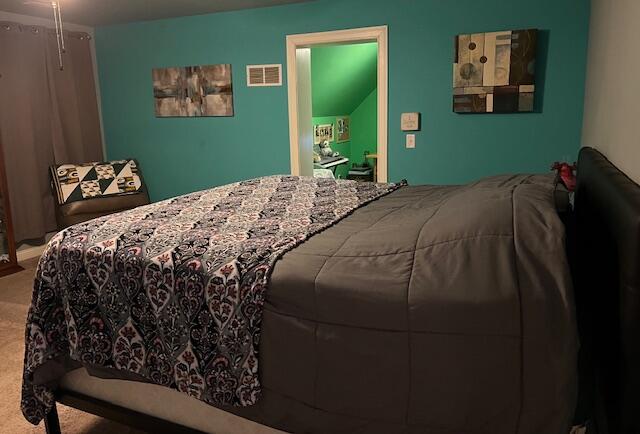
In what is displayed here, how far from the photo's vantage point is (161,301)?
5.18ft

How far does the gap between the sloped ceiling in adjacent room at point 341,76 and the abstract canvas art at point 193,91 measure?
1.42m

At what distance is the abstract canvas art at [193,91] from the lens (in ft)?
14.4

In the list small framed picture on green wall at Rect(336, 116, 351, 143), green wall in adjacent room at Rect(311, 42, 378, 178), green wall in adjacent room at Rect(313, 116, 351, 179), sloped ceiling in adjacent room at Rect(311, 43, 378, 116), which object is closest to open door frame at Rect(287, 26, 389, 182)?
green wall in adjacent room at Rect(311, 42, 378, 178)

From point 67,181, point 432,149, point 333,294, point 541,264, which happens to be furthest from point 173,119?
point 541,264

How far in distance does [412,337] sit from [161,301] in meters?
0.83

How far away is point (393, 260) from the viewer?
1.36m

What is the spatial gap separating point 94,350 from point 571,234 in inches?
71.4

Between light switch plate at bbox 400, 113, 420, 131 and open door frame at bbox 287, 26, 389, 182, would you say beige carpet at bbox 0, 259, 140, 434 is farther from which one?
light switch plate at bbox 400, 113, 420, 131

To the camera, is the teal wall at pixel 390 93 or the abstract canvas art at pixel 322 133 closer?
the teal wall at pixel 390 93

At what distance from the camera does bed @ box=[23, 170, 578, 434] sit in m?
1.14

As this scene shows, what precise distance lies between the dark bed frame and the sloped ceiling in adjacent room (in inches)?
163

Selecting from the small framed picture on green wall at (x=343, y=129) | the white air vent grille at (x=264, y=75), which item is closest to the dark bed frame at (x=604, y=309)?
the white air vent grille at (x=264, y=75)

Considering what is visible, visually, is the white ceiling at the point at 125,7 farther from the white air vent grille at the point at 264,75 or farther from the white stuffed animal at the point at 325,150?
the white stuffed animal at the point at 325,150

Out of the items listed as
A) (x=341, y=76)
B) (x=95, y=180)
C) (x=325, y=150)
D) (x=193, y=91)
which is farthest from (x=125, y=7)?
(x=325, y=150)
